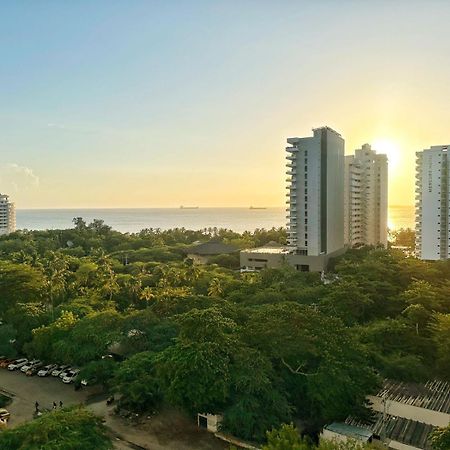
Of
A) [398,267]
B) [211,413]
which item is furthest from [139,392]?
[398,267]

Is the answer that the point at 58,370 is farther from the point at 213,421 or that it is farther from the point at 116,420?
the point at 213,421

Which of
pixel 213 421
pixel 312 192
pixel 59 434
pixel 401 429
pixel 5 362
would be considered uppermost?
pixel 312 192

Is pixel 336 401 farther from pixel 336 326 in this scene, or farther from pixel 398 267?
pixel 398 267

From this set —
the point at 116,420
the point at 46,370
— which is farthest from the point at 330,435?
the point at 46,370

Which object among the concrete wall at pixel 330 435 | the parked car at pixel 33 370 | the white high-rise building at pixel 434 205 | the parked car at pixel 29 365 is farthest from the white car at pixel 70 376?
the white high-rise building at pixel 434 205

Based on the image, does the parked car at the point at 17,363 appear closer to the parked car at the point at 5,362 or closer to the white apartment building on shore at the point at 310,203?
the parked car at the point at 5,362

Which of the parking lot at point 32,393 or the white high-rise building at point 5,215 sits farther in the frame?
the white high-rise building at point 5,215
